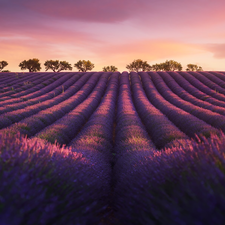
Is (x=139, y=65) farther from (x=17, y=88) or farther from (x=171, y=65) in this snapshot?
(x=17, y=88)

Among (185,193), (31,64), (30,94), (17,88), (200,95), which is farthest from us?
(31,64)

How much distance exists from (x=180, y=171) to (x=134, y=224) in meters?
0.68

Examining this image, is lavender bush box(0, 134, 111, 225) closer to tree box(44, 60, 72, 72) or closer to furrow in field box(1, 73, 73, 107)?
furrow in field box(1, 73, 73, 107)

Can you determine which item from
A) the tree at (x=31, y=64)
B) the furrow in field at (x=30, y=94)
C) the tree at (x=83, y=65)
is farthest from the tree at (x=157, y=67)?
the furrow in field at (x=30, y=94)

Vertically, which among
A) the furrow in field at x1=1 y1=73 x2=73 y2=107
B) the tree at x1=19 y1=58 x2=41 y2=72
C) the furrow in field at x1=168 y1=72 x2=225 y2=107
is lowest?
the furrow in field at x1=1 y1=73 x2=73 y2=107

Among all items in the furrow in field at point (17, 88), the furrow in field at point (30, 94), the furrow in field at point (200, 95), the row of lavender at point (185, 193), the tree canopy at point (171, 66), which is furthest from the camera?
the tree canopy at point (171, 66)

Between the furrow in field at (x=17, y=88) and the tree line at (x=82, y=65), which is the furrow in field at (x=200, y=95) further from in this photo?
the tree line at (x=82, y=65)

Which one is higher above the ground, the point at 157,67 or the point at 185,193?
the point at 157,67

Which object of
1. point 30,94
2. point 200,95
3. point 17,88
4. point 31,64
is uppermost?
point 31,64

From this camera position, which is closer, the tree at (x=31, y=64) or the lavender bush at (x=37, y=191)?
the lavender bush at (x=37, y=191)

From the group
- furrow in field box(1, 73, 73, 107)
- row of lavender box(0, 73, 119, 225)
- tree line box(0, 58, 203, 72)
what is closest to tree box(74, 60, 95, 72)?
tree line box(0, 58, 203, 72)

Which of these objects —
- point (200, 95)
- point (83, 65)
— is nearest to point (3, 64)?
point (83, 65)

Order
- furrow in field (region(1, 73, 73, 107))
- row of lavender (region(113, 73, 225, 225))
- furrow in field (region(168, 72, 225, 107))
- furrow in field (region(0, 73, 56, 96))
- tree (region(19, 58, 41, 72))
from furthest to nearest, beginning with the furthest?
tree (region(19, 58, 41, 72))
furrow in field (region(0, 73, 56, 96))
furrow in field (region(1, 73, 73, 107))
furrow in field (region(168, 72, 225, 107))
row of lavender (region(113, 73, 225, 225))

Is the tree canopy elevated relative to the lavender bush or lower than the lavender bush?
elevated
